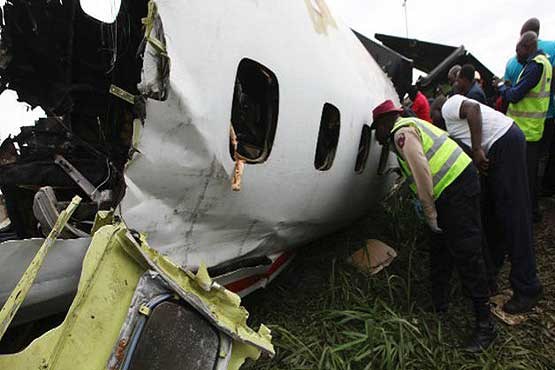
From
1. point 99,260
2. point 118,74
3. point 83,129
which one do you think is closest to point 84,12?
point 118,74

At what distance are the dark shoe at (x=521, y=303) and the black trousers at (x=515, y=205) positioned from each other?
4 centimetres

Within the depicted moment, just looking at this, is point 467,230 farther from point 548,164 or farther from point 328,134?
point 548,164

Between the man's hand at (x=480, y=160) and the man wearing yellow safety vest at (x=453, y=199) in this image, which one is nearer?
the man wearing yellow safety vest at (x=453, y=199)

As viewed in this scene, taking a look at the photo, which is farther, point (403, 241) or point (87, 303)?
point (403, 241)

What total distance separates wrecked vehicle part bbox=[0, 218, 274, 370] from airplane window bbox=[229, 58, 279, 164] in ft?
2.88

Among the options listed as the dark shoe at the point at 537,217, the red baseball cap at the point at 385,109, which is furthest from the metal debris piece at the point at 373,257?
the dark shoe at the point at 537,217

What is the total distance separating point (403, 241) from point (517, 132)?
1.57 meters

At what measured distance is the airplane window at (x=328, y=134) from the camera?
303 centimetres

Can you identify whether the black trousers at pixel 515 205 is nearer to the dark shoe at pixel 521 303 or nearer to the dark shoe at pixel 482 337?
the dark shoe at pixel 521 303

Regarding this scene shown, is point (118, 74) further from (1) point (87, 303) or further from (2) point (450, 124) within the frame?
(2) point (450, 124)

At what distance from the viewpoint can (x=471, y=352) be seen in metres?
2.86

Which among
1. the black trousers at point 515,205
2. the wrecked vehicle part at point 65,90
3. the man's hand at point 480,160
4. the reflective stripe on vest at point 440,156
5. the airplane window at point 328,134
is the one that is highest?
the wrecked vehicle part at point 65,90

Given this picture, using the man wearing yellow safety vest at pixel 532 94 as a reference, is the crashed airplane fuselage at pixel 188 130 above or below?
above

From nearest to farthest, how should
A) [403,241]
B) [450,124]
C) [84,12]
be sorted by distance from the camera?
[84,12] < [450,124] < [403,241]
